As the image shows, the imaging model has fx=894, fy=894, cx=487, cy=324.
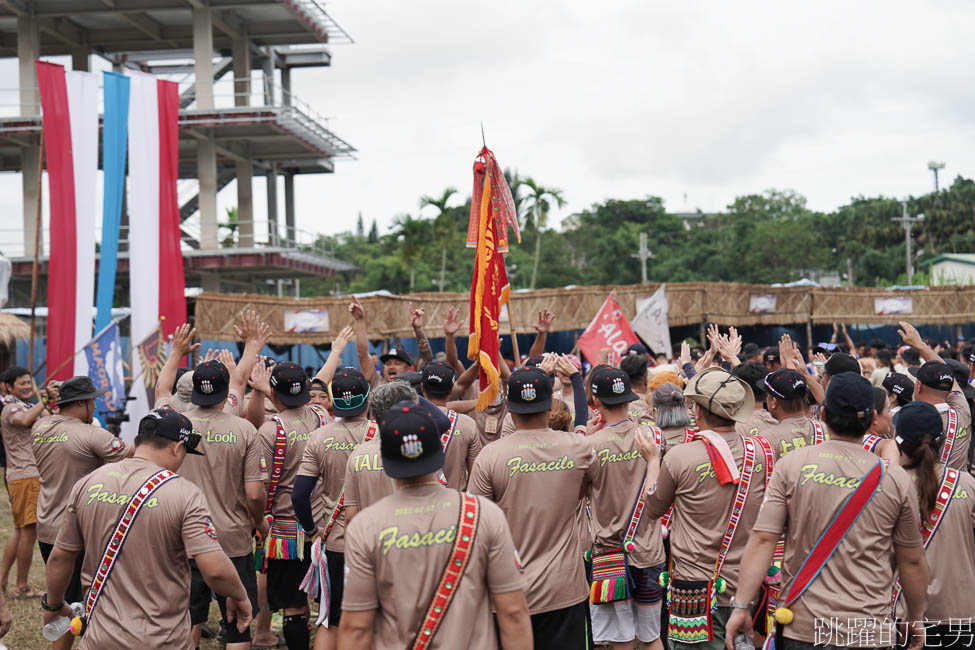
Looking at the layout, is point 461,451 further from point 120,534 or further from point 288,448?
point 120,534

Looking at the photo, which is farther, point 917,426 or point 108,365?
point 108,365

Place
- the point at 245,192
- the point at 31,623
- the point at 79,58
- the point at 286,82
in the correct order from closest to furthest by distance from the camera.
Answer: the point at 31,623 < the point at 79,58 < the point at 245,192 < the point at 286,82

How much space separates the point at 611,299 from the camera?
46.7 ft

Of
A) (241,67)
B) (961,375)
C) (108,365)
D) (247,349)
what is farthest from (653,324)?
(241,67)

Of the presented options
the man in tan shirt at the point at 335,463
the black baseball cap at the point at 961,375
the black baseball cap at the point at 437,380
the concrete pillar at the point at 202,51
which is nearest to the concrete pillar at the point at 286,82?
the concrete pillar at the point at 202,51

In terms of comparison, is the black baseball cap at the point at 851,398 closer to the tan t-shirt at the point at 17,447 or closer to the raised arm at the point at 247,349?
the raised arm at the point at 247,349

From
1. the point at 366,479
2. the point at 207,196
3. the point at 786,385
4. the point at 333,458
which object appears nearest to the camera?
the point at 366,479

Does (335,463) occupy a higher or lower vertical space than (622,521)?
higher

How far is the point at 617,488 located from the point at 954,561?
6.40 ft

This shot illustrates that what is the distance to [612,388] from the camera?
5.68 metres

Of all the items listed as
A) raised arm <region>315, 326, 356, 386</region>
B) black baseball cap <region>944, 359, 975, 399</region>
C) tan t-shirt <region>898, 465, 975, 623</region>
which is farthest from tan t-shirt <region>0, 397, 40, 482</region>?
black baseball cap <region>944, 359, 975, 399</region>

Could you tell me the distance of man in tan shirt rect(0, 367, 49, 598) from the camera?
879cm

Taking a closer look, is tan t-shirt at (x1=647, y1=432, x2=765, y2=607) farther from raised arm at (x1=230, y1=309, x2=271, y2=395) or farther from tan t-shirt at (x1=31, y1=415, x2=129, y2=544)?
tan t-shirt at (x1=31, y1=415, x2=129, y2=544)

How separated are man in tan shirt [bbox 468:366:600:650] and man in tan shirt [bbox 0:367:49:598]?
5709mm
